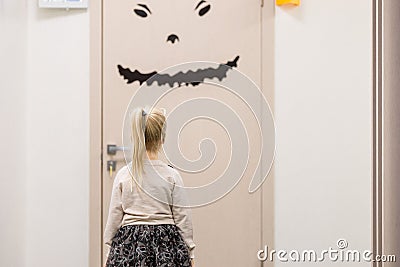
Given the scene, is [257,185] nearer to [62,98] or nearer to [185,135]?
[185,135]

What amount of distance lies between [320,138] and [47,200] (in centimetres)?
146

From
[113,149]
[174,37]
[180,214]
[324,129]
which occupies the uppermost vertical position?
[174,37]

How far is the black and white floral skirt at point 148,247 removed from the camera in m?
2.18

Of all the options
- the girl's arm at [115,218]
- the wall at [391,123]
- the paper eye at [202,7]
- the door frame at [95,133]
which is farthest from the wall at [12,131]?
the wall at [391,123]

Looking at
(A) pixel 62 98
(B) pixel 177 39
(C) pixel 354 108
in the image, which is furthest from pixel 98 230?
(C) pixel 354 108

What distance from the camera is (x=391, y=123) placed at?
0.49m

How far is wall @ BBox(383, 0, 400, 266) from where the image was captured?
0.48 m

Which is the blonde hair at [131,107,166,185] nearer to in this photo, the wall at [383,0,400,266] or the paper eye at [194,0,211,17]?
the paper eye at [194,0,211,17]

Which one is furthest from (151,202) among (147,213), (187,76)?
(187,76)

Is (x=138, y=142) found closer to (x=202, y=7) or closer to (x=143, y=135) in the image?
(x=143, y=135)

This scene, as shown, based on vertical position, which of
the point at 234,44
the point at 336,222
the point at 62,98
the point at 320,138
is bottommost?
the point at 336,222

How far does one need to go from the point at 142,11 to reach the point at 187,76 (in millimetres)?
411

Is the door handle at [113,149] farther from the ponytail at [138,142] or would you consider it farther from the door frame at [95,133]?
the ponytail at [138,142]

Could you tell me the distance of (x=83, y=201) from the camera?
3.09 m
